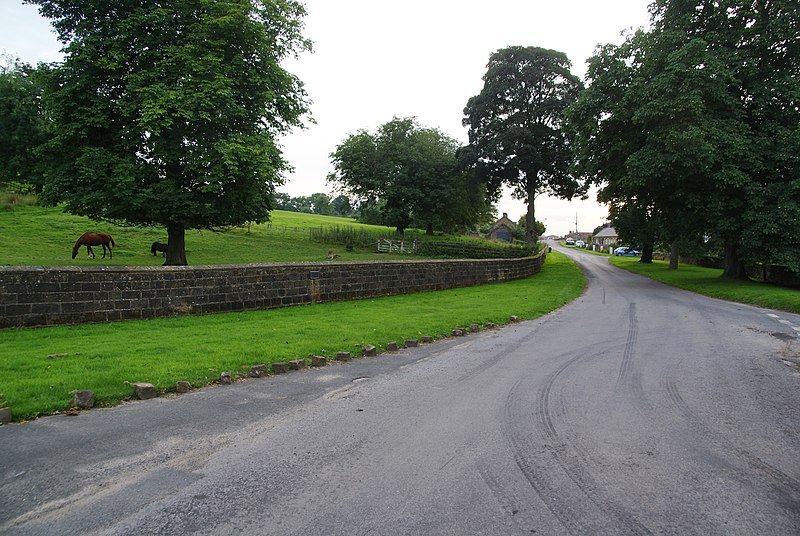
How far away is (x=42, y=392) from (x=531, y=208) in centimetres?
4171

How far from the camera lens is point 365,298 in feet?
51.3

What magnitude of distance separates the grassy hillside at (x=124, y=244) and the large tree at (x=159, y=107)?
522cm

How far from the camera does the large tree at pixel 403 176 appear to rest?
47.3 meters

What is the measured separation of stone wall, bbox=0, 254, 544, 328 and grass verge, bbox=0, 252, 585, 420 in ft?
1.30

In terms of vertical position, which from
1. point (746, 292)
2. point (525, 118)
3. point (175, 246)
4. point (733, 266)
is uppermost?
point (525, 118)

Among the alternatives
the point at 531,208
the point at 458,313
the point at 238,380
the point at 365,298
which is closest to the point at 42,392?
the point at 238,380

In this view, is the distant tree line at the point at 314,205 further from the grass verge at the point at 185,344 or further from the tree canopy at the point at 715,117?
the grass verge at the point at 185,344

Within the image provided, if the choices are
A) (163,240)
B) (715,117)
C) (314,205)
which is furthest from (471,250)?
(314,205)

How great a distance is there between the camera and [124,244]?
29531mm

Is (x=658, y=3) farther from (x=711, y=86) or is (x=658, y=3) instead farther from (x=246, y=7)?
(x=246, y=7)

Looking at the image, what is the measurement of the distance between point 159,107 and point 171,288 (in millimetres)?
7596

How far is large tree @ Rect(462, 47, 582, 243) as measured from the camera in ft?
129

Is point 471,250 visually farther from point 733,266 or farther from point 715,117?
point 715,117

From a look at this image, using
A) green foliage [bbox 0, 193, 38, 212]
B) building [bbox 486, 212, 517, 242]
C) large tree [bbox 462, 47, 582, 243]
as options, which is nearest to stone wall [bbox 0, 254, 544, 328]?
large tree [bbox 462, 47, 582, 243]
